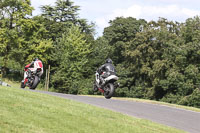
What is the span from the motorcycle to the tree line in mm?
32429

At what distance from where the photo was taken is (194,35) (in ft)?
150

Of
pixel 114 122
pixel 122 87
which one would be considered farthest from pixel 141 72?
pixel 114 122

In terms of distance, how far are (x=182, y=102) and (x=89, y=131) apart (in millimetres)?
36275

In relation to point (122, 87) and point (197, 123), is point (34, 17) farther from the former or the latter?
point (197, 123)

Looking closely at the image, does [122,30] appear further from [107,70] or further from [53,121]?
[53,121]

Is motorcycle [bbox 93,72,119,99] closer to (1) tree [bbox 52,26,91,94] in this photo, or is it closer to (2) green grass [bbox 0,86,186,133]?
(2) green grass [bbox 0,86,186,133]

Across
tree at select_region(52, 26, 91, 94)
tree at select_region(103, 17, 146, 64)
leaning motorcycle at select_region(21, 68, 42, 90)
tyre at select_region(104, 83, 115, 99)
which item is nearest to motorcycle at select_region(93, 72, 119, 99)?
tyre at select_region(104, 83, 115, 99)

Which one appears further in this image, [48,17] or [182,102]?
[48,17]

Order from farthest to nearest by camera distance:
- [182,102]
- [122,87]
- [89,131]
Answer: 1. [122,87]
2. [182,102]
3. [89,131]

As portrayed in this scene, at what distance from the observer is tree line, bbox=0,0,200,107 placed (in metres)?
45.6

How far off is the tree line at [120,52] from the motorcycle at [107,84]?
32429 mm

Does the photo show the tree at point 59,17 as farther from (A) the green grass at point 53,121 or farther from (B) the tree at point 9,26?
Result: (A) the green grass at point 53,121

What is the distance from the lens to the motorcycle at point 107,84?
11.4 metres

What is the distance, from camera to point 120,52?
5938 centimetres
